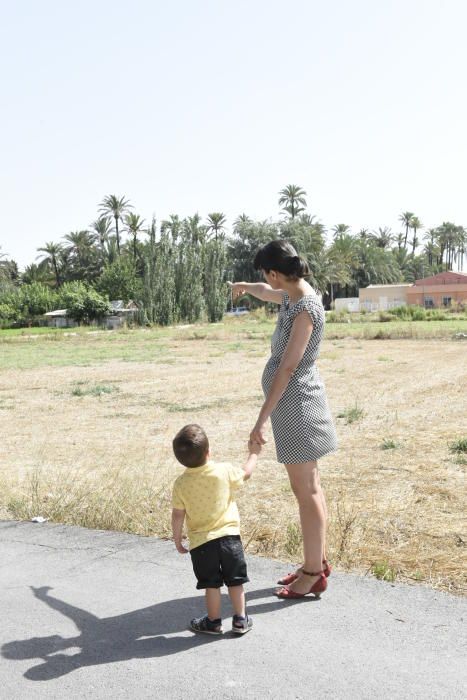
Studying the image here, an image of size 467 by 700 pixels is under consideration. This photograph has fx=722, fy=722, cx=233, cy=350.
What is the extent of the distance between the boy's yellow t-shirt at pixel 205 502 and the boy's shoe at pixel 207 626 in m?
0.34

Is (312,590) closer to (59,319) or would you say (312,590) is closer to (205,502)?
(205,502)

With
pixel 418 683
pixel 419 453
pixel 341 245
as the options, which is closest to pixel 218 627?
pixel 418 683

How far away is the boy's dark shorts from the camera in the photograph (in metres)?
3.44

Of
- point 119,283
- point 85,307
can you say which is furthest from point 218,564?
point 119,283

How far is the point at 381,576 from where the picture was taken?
412cm

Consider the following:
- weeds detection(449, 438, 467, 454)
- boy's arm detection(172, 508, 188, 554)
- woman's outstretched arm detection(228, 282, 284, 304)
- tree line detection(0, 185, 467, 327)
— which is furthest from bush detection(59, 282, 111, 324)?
boy's arm detection(172, 508, 188, 554)

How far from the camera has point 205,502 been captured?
3.49 m

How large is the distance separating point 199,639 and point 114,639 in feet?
1.30

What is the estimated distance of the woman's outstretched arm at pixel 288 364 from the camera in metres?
3.76

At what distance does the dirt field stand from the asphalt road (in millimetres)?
624

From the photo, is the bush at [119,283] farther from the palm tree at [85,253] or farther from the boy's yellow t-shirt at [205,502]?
the boy's yellow t-shirt at [205,502]

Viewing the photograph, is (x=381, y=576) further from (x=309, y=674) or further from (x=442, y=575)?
(x=309, y=674)

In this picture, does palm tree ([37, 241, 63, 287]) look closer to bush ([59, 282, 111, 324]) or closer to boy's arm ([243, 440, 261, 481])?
bush ([59, 282, 111, 324])

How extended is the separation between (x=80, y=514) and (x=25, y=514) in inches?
17.6
